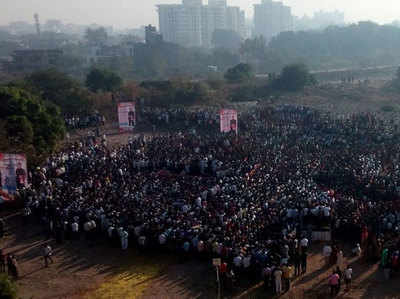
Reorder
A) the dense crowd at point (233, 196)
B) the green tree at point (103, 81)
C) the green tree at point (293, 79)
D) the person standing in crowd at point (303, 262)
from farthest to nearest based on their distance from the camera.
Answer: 1. the green tree at point (293, 79)
2. the green tree at point (103, 81)
3. the dense crowd at point (233, 196)
4. the person standing in crowd at point (303, 262)

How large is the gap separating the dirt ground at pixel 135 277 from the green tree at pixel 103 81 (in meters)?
29.9

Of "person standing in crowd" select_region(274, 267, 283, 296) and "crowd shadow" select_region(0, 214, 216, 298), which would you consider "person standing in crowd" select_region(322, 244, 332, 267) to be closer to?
"person standing in crowd" select_region(274, 267, 283, 296)

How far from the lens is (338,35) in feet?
341

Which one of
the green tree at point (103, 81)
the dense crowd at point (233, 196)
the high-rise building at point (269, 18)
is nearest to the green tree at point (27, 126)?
the dense crowd at point (233, 196)

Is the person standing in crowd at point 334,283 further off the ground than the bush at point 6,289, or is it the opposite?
the bush at point 6,289

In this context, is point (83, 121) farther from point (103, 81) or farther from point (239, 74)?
point (239, 74)

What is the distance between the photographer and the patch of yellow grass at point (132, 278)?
532 inches

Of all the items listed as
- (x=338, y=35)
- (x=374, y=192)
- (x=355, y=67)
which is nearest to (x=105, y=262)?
(x=374, y=192)

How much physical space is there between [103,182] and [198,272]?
26.2 ft

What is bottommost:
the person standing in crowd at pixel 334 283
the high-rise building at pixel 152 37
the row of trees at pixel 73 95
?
the person standing in crowd at pixel 334 283

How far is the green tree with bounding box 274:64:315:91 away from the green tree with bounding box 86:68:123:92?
17011 millimetres

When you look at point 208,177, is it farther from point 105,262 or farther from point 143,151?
point 105,262

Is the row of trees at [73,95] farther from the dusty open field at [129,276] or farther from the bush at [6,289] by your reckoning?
the bush at [6,289]

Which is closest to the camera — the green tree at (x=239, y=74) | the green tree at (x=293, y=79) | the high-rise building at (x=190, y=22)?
the green tree at (x=293, y=79)
